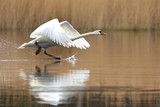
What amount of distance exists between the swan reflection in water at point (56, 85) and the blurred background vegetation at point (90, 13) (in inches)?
482

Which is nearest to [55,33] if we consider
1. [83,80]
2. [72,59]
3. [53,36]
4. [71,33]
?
[53,36]

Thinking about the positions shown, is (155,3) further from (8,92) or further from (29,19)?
(8,92)

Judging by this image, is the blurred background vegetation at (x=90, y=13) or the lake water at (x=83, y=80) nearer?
the lake water at (x=83, y=80)

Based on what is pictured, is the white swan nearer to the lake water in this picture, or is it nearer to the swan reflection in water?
the lake water

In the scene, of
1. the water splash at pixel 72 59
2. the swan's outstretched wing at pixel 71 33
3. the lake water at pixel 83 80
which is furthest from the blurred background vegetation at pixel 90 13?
the water splash at pixel 72 59

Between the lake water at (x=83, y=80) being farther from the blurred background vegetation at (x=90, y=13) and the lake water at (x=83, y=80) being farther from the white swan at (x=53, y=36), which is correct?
the blurred background vegetation at (x=90, y=13)

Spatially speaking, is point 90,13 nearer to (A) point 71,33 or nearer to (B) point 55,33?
(A) point 71,33

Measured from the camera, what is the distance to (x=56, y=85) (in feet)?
26.0

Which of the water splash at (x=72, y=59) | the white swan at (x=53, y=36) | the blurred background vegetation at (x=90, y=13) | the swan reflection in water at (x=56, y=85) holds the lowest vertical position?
the swan reflection in water at (x=56, y=85)

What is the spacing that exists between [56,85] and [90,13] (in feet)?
47.5

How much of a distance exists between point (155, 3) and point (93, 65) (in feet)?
39.0

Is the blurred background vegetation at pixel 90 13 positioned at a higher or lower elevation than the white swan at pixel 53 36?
higher

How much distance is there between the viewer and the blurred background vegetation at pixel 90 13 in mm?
22031

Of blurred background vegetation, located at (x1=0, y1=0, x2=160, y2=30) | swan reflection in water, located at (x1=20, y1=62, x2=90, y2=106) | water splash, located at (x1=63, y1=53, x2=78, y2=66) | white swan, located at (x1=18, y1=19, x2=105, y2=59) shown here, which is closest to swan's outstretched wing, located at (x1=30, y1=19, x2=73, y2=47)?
white swan, located at (x1=18, y1=19, x2=105, y2=59)
